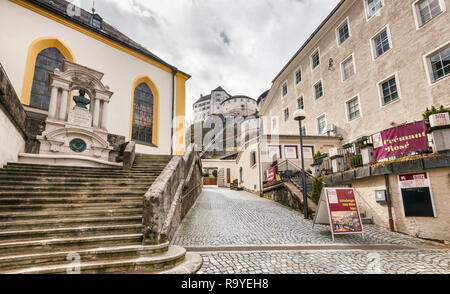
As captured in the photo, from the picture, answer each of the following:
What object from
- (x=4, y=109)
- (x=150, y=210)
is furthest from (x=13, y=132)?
(x=150, y=210)

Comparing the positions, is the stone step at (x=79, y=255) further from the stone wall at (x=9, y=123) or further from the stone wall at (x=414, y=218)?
the stone wall at (x=414, y=218)

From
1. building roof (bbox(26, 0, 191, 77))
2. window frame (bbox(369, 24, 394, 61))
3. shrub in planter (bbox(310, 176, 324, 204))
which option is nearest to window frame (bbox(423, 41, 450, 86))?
window frame (bbox(369, 24, 394, 61))

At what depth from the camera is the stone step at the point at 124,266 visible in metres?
3.51

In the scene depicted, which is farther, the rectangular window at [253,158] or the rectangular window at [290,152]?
the rectangular window at [253,158]

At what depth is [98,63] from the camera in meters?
15.9

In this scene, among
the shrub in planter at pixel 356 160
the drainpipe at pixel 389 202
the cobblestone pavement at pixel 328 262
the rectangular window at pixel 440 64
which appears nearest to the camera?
the cobblestone pavement at pixel 328 262

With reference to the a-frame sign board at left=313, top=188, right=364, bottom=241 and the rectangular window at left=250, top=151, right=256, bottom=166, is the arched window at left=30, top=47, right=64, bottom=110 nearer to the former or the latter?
the rectangular window at left=250, top=151, right=256, bottom=166

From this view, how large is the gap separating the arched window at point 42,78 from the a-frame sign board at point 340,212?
1561 centimetres

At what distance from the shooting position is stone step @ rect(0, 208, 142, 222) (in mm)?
4844

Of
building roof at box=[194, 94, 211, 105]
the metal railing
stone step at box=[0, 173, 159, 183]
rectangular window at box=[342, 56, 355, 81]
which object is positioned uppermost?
building roof at box=[194, 94, 211, 105]

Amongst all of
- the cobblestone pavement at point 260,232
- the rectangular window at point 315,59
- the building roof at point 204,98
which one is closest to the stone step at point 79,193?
the cobblestone pavement at point 260,232

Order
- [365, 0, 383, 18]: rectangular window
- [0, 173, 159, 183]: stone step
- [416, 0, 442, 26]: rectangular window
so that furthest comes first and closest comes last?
[365, 0, 383, 18]: rectangular window → [416, 0, 442, 26]: rectangular window → [0, 173, 159, 183]: stone step

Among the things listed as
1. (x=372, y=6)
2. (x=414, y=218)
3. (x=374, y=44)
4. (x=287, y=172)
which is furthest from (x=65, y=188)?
(x=372, y=6)

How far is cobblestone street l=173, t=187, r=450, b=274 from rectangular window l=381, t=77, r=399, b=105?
9359 mm
